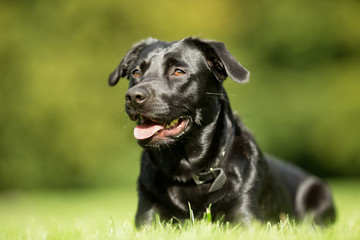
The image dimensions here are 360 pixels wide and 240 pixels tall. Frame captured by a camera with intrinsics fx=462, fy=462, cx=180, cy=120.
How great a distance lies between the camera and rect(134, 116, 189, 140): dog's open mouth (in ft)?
11.7

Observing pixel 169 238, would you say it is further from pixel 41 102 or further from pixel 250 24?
pixel 250 24

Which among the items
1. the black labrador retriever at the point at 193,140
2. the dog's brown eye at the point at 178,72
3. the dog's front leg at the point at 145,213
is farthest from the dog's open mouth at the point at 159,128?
the dog's front leg at the point at 145,213

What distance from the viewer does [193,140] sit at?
3904mm

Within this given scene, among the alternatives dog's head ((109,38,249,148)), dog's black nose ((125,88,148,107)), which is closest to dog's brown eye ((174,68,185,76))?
dog's head ((109,38,249,148))

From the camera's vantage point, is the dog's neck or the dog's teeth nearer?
the dog's teeth

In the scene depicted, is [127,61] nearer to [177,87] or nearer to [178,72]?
[178,72]

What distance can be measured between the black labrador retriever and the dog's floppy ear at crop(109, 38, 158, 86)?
0.81ft

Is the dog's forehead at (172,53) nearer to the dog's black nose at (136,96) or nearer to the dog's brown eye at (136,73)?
the dog's brown eye at (136,73)

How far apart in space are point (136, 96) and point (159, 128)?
364mm

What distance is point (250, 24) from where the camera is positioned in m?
17.5

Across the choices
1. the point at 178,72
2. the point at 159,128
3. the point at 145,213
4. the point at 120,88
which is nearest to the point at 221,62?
the point at 178,72

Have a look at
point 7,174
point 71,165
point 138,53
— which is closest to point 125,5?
point 71,165

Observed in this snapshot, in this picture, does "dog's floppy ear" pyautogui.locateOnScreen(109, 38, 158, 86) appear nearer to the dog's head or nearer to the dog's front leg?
the dog's head

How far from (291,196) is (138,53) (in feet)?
7.74
